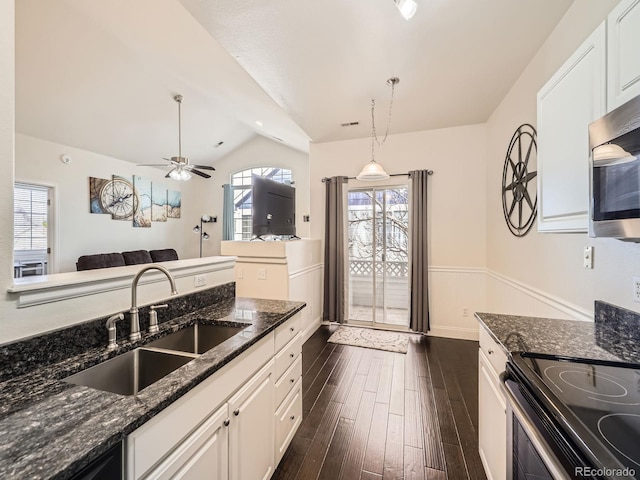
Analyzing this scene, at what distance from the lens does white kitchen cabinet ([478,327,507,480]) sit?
1.26 m

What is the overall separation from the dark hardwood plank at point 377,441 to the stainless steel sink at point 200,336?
3.80 ft

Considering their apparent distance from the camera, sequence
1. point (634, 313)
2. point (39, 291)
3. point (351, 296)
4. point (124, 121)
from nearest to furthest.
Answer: point (39, 291) < point (634, 313) < point (351, 296) < point (124, 121)

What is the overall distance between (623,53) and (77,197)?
685 cm

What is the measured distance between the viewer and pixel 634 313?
121 cm

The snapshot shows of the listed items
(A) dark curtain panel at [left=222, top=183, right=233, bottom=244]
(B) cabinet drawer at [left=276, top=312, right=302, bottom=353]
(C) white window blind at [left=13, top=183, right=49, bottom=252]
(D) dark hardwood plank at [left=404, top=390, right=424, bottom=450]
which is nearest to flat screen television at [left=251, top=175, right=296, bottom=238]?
(B) cabinet drawer at [left=276, top=312, right=302, bottom=353]

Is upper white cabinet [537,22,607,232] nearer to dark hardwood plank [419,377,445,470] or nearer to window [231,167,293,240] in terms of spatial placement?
dark hardwood plank [419,377,445,470]

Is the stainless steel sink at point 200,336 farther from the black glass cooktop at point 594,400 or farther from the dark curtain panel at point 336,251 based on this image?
the dark curtain panel at point 336,251

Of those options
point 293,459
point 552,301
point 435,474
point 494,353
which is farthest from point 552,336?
point 293,459

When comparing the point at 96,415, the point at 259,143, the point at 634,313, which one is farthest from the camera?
the point at 259,143

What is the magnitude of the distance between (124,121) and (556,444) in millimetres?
6340

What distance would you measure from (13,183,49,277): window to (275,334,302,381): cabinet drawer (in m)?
5.09

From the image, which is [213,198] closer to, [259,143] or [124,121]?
[259,143]

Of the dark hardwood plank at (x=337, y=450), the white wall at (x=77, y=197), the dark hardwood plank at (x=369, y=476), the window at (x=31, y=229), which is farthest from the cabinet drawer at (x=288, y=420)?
the white wall at (x=77, y=197)

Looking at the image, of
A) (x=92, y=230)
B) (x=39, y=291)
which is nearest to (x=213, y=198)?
(x=92, y=230)
